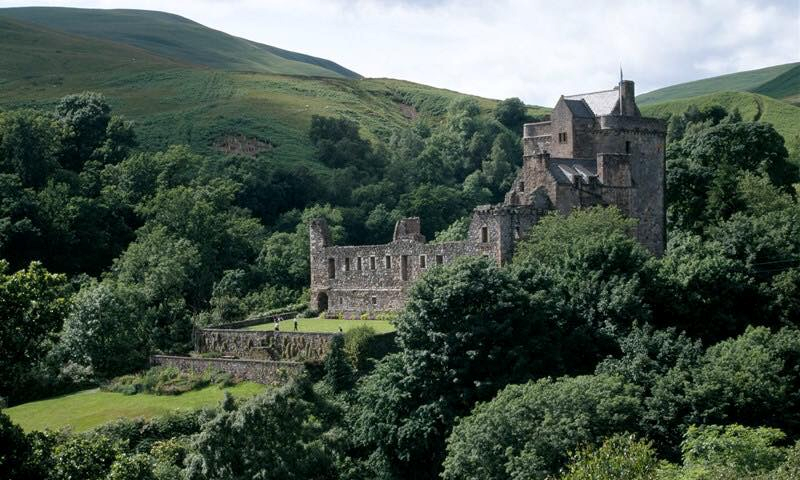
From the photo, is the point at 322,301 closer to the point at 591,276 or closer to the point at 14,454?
the point at 591,276

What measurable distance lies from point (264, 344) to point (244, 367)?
2.68 m

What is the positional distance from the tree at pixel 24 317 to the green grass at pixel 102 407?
18028mm

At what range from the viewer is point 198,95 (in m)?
135

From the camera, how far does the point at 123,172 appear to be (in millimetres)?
88938

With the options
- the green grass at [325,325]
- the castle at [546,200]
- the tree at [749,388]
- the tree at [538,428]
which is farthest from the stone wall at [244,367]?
the tree at [749,388]

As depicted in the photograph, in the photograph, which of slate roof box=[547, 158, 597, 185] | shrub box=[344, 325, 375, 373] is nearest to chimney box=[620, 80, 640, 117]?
slate roof box=[547, 158, 597, 185]

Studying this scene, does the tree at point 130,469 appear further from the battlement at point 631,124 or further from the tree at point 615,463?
the battlement at point 631,124

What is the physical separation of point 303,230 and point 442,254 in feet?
100

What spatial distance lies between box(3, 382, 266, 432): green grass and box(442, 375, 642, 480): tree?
41.7ft

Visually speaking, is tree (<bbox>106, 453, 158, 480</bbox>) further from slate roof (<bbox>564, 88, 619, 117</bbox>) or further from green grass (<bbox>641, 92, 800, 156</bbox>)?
green grass (<bbox>641, 92, 800, 156</bbox>)

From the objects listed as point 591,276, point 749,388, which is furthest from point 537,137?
point 749,388

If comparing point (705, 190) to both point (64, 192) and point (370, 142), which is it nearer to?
point (64, 192)

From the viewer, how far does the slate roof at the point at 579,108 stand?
59.2 metres

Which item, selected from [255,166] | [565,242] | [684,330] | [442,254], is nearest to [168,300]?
A: [442,254]
